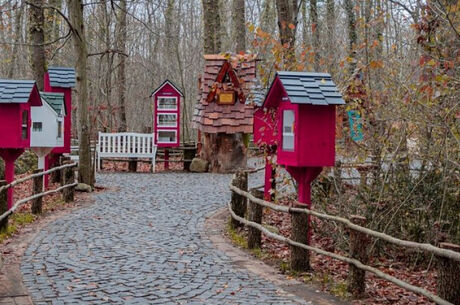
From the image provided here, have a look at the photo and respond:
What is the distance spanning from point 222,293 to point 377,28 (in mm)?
7590

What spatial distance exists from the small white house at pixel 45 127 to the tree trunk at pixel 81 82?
648mm

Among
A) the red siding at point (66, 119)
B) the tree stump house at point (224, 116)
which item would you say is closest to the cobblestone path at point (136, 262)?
the red siding at point (66, 119)

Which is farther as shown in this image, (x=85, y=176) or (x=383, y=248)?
(x=85, y=176)

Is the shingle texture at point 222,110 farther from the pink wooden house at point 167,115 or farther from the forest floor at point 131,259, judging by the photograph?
the forest floor at point 131,259

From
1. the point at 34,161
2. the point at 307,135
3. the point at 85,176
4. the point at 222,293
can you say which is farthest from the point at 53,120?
the point at 222,293

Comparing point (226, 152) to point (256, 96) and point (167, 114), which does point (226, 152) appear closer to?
point (167, 114)

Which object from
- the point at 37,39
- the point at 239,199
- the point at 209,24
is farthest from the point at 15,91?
the point at 209,24

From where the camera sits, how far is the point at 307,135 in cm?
825

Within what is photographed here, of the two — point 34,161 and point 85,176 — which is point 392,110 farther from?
point 34,161

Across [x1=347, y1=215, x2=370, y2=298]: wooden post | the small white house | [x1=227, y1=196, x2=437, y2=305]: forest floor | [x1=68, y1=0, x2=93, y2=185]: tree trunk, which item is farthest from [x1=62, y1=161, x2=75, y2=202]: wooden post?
[x1=347, y1=215, x2=370, y2=298]: wooden post

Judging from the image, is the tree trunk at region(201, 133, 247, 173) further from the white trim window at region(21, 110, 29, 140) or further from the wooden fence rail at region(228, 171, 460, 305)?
the wooden fence rail at region(228, 171, 460, 305)

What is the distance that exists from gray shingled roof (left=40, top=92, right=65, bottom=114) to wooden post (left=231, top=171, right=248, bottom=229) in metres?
6.02

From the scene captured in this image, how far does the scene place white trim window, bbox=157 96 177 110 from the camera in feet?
70.8

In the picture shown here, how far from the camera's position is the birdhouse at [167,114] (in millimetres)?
21359
